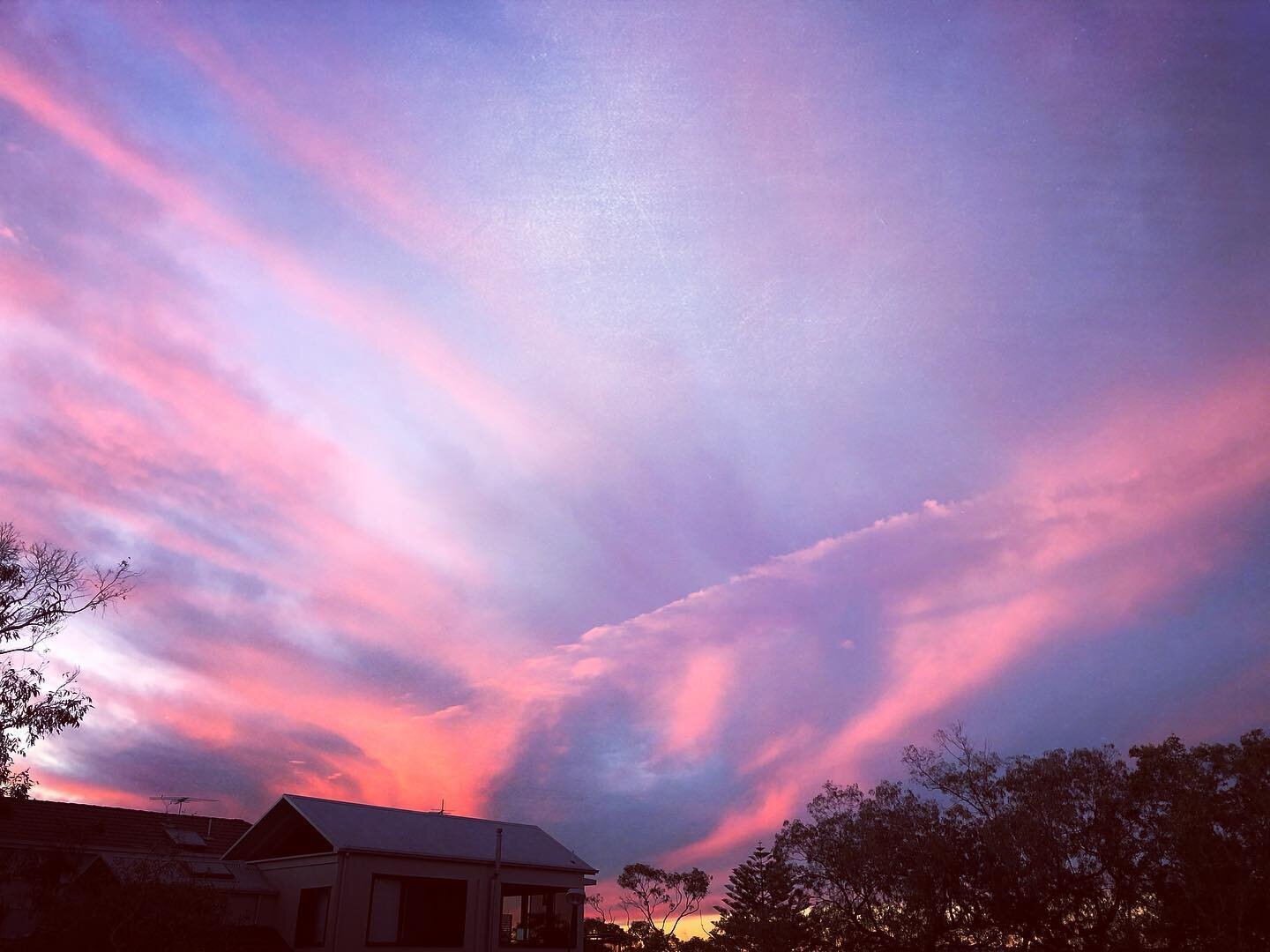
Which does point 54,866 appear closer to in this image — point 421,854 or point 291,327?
point 421,854

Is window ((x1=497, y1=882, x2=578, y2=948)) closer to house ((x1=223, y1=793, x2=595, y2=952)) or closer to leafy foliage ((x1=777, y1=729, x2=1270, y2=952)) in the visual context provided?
house ((x1=223, y1=793, x2=595, y2=952))

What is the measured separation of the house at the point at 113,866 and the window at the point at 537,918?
381 inches

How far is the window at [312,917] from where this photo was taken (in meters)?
32.5

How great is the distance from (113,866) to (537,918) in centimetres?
1771

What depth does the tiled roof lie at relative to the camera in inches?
1189

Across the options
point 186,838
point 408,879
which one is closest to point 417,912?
point 408,879

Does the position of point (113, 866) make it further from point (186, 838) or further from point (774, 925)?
point (774, 925)

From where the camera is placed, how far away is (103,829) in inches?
1299

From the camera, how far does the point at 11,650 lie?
2467cm

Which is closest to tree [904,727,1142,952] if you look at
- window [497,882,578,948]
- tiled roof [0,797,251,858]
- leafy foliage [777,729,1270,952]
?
leafy foliage [777,729,1270,952]

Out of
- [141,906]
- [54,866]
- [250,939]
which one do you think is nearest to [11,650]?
[54,866]

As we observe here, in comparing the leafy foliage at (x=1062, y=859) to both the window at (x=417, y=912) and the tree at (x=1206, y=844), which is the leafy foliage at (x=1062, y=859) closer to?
the tree at (x=1206, y=844)

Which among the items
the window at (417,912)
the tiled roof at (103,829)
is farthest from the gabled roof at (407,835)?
the tiled roof at (103,829)

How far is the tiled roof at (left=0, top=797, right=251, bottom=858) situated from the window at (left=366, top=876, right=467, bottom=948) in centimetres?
775
